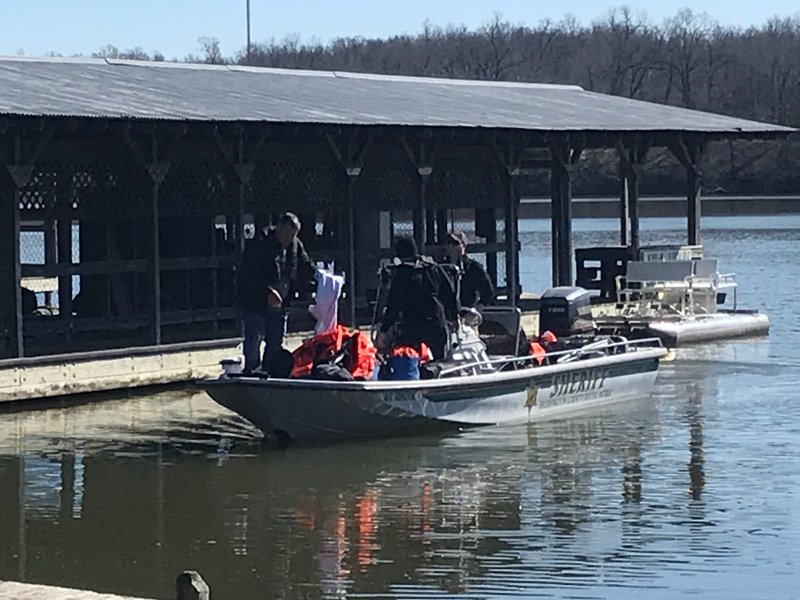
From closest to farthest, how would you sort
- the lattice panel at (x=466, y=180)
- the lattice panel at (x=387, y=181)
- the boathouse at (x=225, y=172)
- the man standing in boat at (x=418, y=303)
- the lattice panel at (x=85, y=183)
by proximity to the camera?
the man standing in boat at (x=418, y=303), the boathouse at (x=225, y=172), the lattice panel at (x=85, y=183), the lattice panel at (x=387, y=181), the lattice panel at (x=466, y=180)

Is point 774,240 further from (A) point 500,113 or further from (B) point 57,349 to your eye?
(B) point 57,349

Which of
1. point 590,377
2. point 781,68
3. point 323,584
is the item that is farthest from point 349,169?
point 781,68

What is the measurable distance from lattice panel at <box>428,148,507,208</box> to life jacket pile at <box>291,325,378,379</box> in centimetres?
929

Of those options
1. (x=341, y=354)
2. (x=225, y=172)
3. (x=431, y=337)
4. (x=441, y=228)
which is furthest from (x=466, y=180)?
(x=341, y=354)

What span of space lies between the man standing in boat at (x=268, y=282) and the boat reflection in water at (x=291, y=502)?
0.79 meters

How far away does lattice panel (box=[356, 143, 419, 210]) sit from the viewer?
2250 centimetres

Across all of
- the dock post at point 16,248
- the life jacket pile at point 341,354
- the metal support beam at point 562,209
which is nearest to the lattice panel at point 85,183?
the dock post at point 16,248

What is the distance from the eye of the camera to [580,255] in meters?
25.9

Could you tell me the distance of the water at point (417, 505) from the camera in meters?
10.1

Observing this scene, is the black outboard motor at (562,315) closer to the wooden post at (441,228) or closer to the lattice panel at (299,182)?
the lattice panel at (299,182)

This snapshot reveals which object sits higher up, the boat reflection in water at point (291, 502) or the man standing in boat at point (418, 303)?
the man standing in boat at point (418, 303)

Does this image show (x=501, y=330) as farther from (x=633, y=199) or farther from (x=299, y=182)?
(x=633, y=199)

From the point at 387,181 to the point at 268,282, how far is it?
26.0ft

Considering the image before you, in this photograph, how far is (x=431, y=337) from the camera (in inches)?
583
